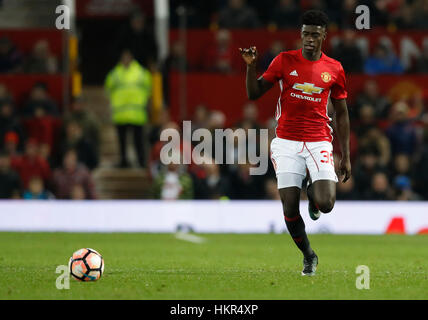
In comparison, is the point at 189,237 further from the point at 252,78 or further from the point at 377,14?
the point at 377,14

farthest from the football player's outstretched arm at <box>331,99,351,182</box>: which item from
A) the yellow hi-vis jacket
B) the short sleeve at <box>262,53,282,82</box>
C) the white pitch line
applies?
the yellow hi-vis jacket

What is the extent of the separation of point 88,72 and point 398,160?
9.53 meters

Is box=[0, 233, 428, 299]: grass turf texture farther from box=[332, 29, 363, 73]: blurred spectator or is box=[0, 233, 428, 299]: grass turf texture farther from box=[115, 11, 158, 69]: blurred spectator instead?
box=[115, 11, 158, 69]: blurred spectator

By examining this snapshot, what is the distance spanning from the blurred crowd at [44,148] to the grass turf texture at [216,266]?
224 cm

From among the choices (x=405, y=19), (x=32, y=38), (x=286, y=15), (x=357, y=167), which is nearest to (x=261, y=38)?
(x=286, y=15)

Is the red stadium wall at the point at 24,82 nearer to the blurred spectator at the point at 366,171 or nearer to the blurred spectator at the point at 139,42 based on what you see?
the blurred spectator at the point at 139,42

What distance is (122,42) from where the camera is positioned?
67.2ft

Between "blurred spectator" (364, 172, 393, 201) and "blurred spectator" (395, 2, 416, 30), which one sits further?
"blurred spectator" (395, 2, 416, 30)

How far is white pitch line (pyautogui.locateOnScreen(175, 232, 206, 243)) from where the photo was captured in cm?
1513

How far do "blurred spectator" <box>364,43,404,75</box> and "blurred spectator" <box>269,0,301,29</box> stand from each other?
194 centimetres

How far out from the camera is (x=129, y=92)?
1888cm

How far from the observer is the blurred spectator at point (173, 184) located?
1733 centimetres

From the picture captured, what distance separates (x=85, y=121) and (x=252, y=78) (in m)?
10.6

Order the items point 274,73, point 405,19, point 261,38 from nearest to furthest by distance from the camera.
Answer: point 274,73 < point 261,38 < point 405,19
